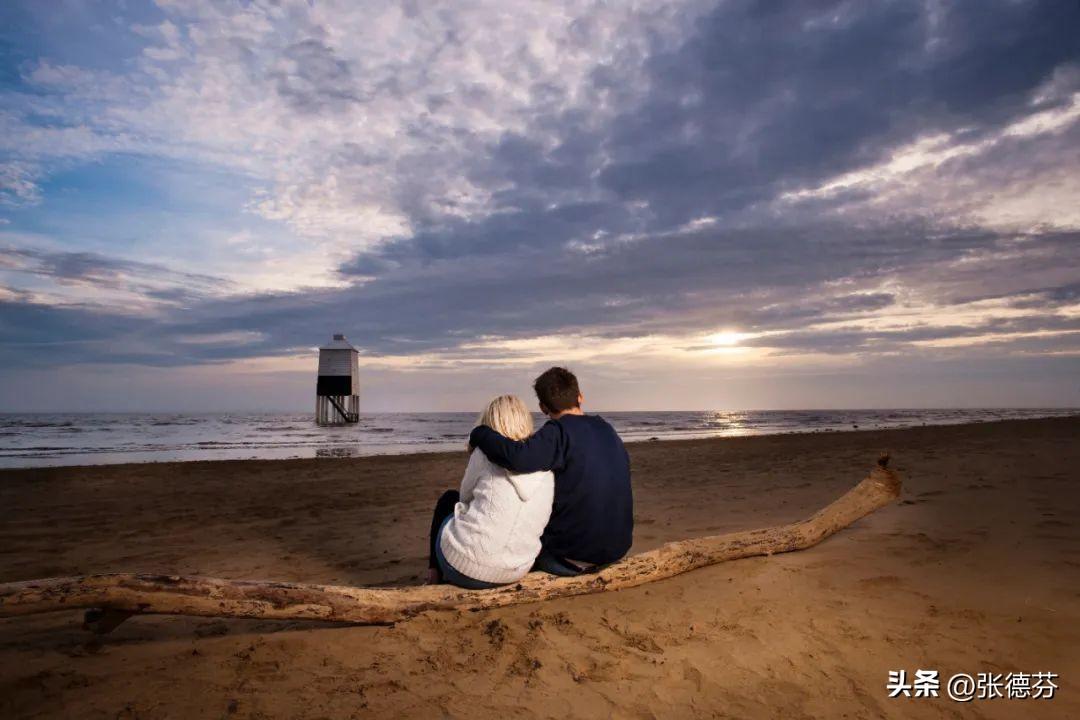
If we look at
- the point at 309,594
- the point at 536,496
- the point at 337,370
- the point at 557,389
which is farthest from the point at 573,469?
the point at 337,370

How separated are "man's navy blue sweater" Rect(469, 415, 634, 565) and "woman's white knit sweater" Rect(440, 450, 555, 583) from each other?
11 centimetres

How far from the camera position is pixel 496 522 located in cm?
366

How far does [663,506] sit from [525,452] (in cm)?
560

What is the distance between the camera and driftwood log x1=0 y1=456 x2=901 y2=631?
125 inches

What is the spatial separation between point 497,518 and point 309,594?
120cm

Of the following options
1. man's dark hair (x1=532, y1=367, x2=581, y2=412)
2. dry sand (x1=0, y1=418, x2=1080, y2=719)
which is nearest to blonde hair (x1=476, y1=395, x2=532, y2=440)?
man's dark hair (x1=532, y1=367, x2=581, y2=412)

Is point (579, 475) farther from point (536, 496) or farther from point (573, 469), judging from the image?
point (536, 496)

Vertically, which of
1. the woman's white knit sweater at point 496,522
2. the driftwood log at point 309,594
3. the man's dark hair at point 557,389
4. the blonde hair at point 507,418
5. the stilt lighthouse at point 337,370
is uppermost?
the stilt lighthouse at point 337,370

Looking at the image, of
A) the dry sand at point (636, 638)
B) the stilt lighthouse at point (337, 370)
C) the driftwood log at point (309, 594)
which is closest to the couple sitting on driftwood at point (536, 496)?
the driftwood log at point (309, 594)

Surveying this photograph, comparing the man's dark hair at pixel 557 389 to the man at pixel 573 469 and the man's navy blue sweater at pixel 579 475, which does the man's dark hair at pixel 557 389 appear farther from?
the man's navy blue sweater at pixel 579 475

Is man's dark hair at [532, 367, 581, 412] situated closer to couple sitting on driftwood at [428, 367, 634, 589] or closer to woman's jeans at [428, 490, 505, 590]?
couple sitting on driftwood at [428, 367, 634, 589]

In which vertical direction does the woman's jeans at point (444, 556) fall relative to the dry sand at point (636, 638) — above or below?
above

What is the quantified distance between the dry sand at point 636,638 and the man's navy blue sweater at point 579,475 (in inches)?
17.8

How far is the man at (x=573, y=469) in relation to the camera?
357 centimetres
